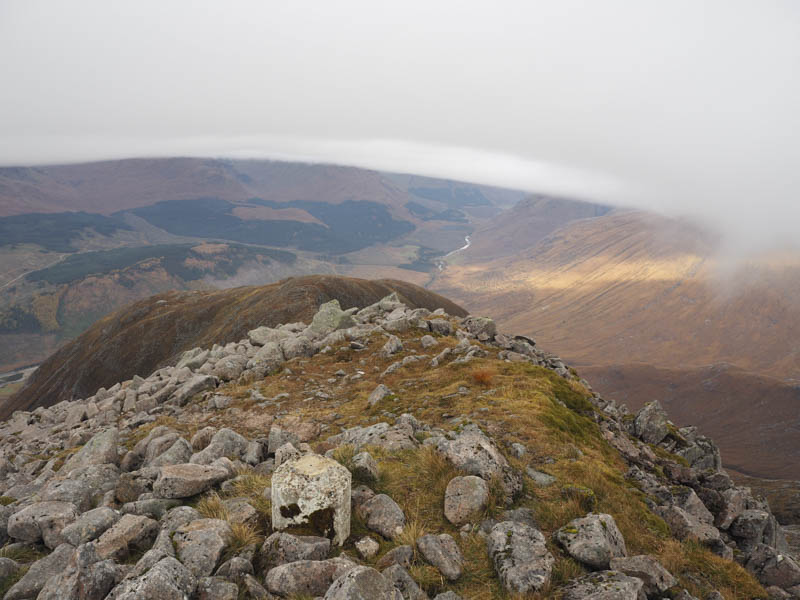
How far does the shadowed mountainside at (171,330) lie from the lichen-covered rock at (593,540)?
78114 millimetres

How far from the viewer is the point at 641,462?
15039mm

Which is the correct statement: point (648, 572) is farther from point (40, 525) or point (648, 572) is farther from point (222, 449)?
point (40, 525)

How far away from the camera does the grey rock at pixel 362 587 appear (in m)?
5.36

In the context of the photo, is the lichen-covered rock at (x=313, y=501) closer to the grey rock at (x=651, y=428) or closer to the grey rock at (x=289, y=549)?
the grey rock at (x=289, y=549)

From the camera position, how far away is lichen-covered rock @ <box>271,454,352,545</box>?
736 cm

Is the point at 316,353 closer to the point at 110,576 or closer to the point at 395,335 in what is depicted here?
the point at 395,335

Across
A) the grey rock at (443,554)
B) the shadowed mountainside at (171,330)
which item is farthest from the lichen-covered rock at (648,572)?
the shadowed mountainside at (171,330)

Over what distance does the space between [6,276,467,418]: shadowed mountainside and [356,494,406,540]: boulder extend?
7652cm

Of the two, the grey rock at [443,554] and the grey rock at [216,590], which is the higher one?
the grey rock at [216,590]

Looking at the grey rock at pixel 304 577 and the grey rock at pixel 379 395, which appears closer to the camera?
the grey rock at pixel 304 577

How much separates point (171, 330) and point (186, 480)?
113129 millimetres

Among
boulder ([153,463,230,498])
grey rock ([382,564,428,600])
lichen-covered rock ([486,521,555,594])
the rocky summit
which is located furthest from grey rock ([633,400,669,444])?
boulder ([153,463,230,498])

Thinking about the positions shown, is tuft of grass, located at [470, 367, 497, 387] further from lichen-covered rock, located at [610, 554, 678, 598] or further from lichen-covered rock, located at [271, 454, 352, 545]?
lichen-covered rock, located at [271, 454, 352, 545]

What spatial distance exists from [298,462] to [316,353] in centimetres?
1926
